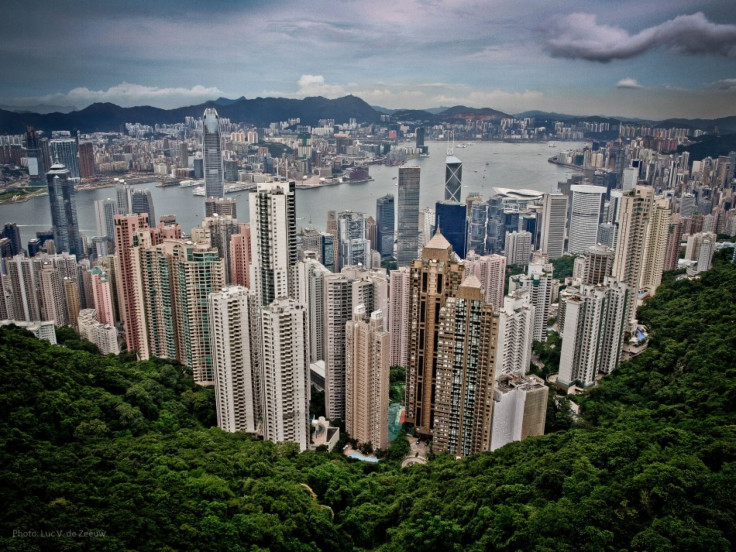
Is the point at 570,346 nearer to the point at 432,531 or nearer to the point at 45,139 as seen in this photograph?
the point at 432,531

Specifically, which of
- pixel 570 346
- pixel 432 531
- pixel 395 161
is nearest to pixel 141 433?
pixel 432 531

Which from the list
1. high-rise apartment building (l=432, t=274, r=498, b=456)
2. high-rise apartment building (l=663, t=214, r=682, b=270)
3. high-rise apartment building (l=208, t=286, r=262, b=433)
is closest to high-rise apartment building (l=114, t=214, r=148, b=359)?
high-rise apartment building (l=208, t=286, r=262, b=433)

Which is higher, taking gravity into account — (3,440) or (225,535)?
(3,440)

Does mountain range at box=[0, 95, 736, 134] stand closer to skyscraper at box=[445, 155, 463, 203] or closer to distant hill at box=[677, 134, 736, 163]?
distant hill at box=[677, 134, 736, 163]

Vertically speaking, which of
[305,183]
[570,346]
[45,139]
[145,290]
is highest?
[45,139]

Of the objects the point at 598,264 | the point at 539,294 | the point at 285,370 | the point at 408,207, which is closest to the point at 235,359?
the point at 285,370

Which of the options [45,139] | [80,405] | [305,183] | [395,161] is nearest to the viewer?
[80,405]
